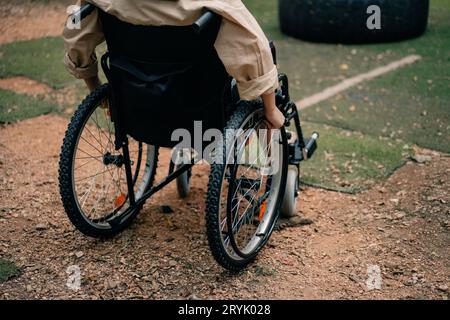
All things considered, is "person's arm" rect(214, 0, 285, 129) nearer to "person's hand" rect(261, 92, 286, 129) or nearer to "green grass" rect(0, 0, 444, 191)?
"person's hand" rect(261, 92, 286, 129)

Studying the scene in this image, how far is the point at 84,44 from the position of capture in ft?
9.65

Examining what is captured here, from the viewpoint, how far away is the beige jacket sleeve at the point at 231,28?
8.30 feet

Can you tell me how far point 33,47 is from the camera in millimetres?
7074

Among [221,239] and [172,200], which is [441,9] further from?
[221,239]

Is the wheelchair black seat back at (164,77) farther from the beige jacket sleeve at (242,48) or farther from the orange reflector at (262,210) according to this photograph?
the orange reflector at (262,210)

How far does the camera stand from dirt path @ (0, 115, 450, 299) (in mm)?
2951

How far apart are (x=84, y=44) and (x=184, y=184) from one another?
1.21m

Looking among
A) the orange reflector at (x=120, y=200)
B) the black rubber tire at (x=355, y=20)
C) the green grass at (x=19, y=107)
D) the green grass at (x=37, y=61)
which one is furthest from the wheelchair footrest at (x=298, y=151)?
the black rubber tire at (x=355, y=20)

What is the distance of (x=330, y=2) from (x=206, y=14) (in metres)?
5.15

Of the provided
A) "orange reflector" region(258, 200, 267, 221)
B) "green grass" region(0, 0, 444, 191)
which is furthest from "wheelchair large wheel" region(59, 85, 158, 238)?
"green grass" region(0, 0, 444, 191)

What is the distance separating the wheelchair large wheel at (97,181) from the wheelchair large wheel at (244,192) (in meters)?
0.55

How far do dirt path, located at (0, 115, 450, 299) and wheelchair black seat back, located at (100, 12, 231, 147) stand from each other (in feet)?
2.23

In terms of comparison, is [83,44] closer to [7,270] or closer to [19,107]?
[7,270]
